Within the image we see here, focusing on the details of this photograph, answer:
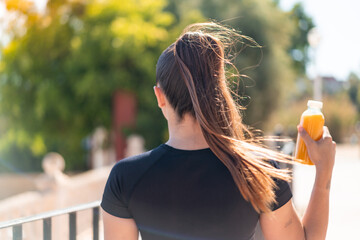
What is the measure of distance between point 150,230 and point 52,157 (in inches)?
→ 260

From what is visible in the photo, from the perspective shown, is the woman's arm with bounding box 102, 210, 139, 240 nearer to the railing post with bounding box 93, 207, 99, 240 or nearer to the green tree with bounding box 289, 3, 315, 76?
the railing post with bounding box 93, 207, 99, 240

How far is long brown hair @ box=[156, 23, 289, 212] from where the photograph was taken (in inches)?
49.7

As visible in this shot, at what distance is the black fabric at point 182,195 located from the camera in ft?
4.07

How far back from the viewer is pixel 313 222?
1410 millimetres

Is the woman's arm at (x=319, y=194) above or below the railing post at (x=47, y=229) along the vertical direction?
above

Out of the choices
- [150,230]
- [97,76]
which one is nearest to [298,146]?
[150,230]

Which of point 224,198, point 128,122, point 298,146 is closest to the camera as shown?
point 224,198

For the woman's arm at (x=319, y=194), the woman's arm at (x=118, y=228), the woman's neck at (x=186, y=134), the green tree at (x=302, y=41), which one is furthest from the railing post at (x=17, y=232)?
the green tree at (x=302, y=41)

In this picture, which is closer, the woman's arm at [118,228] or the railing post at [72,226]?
the woman's arm at [118,228]

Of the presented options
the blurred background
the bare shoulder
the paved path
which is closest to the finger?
the bare shoulder

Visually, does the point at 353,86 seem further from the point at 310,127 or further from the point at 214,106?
the point at 214,106

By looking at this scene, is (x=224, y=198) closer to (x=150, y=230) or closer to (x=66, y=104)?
(x=150, y=230)

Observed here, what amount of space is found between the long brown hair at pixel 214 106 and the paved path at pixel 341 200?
445cm

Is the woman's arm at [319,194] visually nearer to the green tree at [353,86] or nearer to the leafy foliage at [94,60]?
the leafy foliage at [94,60]
